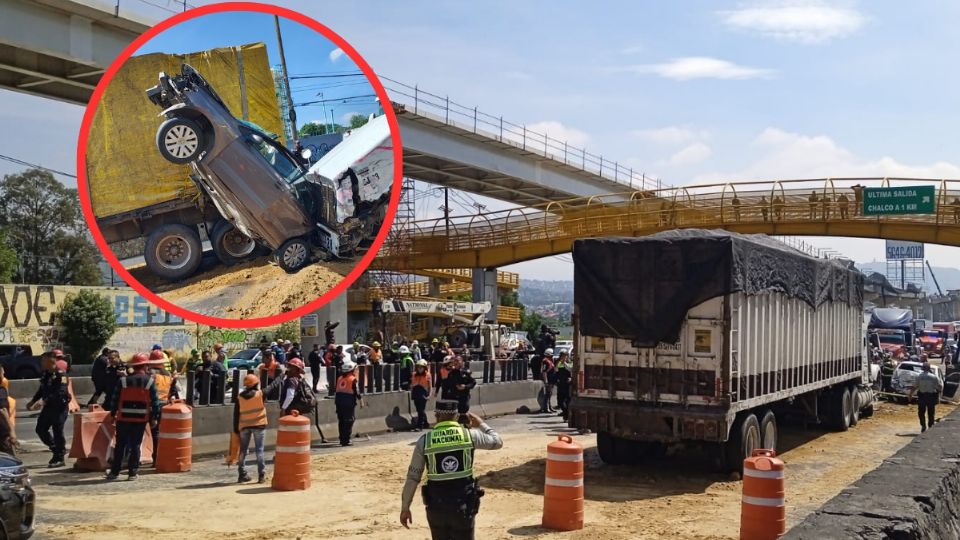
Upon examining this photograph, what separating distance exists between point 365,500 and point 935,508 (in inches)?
298

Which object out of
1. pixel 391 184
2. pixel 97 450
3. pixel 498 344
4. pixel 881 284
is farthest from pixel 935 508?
pixel 881 284

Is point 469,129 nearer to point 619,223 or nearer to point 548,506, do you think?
point 619,223

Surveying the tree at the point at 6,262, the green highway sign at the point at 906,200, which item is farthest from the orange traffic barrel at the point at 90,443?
the tree at the point at 6,262

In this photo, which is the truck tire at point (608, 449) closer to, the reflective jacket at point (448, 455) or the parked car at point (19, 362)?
the reflective jacket at point (448, 455)

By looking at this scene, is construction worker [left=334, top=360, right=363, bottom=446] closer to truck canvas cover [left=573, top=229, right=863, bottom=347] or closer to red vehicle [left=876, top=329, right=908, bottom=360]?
Result: truck canvas cover [left=573, top=229, right=863, bottom=347]

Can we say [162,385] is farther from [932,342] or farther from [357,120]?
[932,342]

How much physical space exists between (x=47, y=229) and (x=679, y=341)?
191 feet

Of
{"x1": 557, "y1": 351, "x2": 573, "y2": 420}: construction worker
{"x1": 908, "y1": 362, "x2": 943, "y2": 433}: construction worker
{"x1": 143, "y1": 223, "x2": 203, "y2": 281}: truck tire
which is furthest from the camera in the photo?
{"x1": 557, "y1": 351, "x2": 573, "y2": 420}: construction worker

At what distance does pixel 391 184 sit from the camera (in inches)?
538

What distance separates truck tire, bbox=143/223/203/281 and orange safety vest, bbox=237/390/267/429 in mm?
2801

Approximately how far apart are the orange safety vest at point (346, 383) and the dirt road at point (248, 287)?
4.98 meters

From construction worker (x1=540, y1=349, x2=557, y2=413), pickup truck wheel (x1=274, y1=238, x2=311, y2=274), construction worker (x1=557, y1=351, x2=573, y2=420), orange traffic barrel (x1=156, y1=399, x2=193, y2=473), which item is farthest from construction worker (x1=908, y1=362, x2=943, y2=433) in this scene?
orange traffic barrel (x1=156, y1=399, x2=193, y2=473)

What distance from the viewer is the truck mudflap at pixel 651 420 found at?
13031mm

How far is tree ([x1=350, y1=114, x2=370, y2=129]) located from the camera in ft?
42.4
